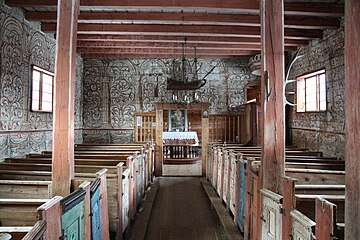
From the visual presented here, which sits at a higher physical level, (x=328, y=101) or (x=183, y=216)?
(x=328, y=101)

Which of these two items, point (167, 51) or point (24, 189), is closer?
point (24, 189)

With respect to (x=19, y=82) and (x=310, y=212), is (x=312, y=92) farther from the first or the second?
(x=19, y=82)

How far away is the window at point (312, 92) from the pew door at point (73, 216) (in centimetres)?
465

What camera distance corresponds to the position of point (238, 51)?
752cm

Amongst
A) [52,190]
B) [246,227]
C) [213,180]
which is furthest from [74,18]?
[213,180]

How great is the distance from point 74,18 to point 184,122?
8.17 meters

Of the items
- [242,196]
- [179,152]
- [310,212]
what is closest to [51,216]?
[310,212]

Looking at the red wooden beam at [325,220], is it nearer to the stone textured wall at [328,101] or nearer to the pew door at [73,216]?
the pew door at [73,216]

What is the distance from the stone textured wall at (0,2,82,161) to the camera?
14.3ft

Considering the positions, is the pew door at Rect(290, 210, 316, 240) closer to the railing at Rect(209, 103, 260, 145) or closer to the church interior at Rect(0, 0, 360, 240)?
the church interior at Rect(0, 0, 360, 240)

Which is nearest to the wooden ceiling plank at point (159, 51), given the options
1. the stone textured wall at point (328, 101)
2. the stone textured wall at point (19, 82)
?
the stone textured wall at point (19, 82)

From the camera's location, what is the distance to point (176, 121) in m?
10.7

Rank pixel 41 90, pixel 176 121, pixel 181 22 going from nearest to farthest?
pixel 181 22, pixel 41 90, pixel 176 121

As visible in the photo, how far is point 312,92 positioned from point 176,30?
135 inches
